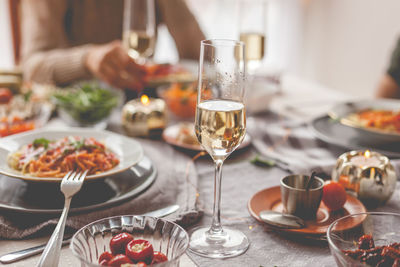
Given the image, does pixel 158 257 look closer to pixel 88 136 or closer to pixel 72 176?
pixel 72 176

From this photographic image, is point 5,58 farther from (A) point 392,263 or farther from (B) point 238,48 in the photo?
(A) point 392,263

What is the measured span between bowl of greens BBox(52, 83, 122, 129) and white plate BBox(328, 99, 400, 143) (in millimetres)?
812

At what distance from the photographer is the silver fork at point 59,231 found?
0.70m

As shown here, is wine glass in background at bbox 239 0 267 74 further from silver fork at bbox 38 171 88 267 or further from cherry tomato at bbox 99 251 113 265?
cherry tomato at bbox 99 251 113 265

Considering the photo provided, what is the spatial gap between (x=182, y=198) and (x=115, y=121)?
78cm

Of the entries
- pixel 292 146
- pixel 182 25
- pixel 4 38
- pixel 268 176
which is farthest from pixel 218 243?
pixel 4 38

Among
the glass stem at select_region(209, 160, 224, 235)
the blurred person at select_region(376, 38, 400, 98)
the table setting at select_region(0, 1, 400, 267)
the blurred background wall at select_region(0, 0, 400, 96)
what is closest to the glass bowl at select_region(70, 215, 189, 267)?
the table setting at select_region(0, 1, 400, 267)

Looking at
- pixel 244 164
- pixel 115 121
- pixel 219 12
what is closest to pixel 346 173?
pixel 244 164

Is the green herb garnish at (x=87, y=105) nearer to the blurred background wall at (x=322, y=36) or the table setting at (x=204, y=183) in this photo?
the table setting at (x=204, y=183)

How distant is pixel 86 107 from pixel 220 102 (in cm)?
84

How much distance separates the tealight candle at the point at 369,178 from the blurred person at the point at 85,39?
1.08 metres

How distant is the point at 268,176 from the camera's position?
1.21 meters

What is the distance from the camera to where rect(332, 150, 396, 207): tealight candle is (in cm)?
102

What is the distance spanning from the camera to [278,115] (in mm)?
1825
